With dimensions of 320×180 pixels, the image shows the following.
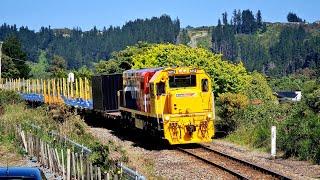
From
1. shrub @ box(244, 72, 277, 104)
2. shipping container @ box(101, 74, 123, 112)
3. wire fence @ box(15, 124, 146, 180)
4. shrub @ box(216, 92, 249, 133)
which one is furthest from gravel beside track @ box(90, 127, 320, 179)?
shrub @ box(244, 72, 277, 104)

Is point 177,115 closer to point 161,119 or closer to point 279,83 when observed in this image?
point 161,119

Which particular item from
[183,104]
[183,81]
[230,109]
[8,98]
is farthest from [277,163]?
[8,98]

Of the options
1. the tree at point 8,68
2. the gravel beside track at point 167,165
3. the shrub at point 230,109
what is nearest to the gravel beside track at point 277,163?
the gravel beside track at point 167,165

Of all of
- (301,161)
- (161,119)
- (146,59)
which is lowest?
(301,161)

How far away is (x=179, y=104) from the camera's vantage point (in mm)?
22031

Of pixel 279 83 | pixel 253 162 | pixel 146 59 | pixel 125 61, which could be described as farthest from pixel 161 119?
pixel 279 83

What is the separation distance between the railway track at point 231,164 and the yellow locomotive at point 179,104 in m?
0.75

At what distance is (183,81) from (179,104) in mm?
1140

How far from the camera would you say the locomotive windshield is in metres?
22.5

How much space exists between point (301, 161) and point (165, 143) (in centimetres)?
728

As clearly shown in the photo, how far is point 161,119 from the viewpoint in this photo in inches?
855

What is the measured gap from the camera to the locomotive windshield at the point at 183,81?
22486mm

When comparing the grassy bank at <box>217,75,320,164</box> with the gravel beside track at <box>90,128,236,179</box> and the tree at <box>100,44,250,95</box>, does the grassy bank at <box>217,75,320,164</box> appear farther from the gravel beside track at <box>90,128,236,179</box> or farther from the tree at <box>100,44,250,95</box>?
the tree at <box>100,44,250,95</box>

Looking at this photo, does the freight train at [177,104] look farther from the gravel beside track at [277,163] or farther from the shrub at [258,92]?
the shrub at [258,92]
